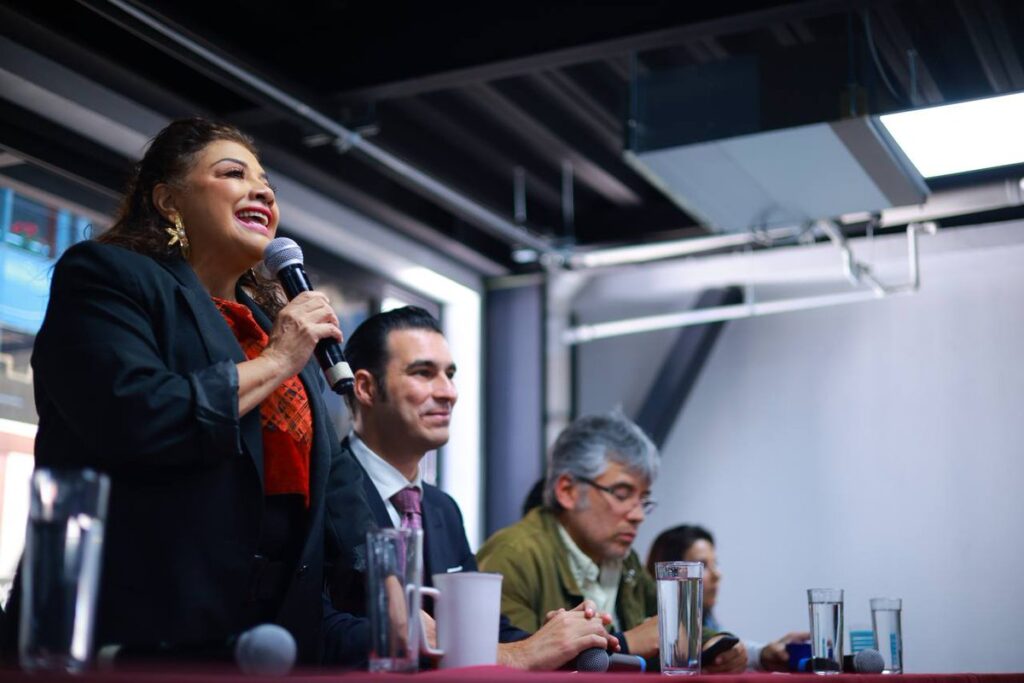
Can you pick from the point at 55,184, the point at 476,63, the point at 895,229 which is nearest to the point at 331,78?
the point at 476,63

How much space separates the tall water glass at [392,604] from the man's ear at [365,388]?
61.1 inches

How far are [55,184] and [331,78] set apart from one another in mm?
940

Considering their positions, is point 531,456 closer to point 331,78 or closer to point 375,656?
point 331,78

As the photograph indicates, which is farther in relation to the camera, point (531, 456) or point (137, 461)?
point (531, 456)

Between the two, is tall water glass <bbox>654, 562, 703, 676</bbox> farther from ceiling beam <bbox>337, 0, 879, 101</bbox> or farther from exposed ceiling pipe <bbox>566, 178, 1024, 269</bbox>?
exposed ceiling pipe <bbox>566, 178, 1024, 269</bbox>

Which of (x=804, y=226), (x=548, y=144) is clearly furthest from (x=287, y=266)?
(x=548, y=144)

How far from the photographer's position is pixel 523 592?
293cm

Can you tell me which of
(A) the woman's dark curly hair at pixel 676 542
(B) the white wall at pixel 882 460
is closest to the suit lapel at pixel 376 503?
(A) the woman's dark curly hair at pixel 676 542

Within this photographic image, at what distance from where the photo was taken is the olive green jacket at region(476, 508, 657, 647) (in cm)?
292

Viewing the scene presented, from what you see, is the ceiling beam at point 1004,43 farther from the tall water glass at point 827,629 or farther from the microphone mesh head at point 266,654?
the microphone mesh head at point 266,654

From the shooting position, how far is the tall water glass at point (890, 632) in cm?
256

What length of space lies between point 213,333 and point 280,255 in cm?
23

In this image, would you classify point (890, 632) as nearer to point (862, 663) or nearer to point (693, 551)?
point (862, 663)

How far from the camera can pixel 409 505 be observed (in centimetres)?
262
